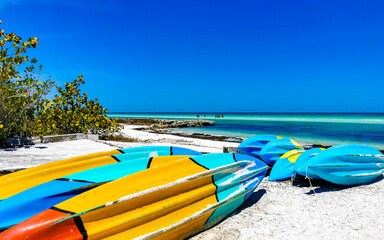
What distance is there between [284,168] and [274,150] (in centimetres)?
56

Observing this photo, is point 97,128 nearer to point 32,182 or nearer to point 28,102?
point 28,102

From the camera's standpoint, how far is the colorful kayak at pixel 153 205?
1.57 metres

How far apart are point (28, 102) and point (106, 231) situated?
689 cm

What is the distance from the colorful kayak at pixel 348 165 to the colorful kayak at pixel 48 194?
9.04 ft

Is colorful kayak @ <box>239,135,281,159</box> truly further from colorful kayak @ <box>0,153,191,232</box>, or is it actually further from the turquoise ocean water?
the turquoise ocean water

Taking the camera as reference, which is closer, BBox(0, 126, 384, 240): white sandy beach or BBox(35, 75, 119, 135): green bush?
BBox(0, 126, 384, 240): white sandy beach

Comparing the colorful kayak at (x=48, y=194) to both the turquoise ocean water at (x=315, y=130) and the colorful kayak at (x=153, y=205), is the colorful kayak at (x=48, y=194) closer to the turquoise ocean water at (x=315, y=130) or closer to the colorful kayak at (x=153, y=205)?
the colorful kayak at (x=153, y=205)

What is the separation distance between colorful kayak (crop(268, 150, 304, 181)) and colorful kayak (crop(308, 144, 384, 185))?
22.0 inches

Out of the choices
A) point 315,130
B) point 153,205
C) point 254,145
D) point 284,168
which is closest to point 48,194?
point 153,205

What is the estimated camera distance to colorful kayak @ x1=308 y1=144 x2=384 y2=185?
10.9 feet

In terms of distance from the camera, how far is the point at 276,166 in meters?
4.00

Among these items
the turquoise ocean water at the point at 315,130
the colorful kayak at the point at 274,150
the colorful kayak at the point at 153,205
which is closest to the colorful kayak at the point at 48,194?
the colorful kayak at the point at 153,205

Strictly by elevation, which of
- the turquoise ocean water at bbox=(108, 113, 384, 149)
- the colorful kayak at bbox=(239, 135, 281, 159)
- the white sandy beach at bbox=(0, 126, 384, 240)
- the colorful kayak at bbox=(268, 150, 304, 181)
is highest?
the colorful kayak at bbox=(239, 135, 281, 159)

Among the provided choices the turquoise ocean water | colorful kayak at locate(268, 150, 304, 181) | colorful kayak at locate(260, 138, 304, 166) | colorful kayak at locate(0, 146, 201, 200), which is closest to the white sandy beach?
colorful kayak at locate(268, 150, 304, 181)
